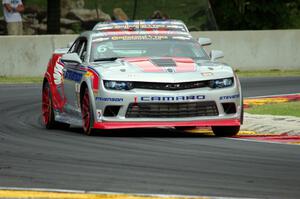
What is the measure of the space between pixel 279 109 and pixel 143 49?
11.2 feet

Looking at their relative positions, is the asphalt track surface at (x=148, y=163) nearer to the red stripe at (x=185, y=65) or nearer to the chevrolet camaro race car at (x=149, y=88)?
the chevrolet camaro race car at (x=149, y=88)

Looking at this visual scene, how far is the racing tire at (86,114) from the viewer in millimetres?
13883

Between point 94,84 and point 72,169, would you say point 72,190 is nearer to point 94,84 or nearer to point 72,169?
point 72,169

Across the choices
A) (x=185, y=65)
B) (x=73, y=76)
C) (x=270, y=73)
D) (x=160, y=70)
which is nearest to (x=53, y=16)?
(x=270, y=73)

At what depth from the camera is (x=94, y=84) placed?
45.3 ft

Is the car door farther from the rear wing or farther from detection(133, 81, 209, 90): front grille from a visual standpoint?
detection(133, 81, 209, 90): front grille

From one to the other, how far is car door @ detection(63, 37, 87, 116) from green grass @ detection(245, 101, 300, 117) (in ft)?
10.5

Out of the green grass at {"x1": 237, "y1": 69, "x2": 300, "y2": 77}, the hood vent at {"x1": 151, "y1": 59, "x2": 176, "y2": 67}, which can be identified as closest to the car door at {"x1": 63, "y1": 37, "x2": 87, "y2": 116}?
the hood vent at {"x1": 151, "y1": 59, "x2": 176, "y2": 67}

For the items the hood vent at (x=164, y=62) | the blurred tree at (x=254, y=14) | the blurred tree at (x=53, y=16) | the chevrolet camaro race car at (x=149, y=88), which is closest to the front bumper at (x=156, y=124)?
the chevrolet camaro race car at (x=149, y=88)

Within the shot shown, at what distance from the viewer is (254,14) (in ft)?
121

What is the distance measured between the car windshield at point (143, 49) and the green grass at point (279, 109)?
7.38 ft

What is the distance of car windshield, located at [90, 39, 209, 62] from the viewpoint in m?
14.8

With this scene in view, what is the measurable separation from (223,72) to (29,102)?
7.60 meters

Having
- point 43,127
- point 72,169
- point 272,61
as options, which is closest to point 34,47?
point 272,61
